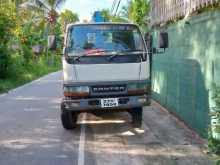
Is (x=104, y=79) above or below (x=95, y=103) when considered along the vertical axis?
above

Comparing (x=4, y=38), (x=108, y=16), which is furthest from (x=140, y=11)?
(x=4, y=38)

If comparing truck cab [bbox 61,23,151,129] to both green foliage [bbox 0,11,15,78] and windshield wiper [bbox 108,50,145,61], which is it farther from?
green foliage [bbox 0,11,15,78]

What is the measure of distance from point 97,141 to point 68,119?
4.38 feet

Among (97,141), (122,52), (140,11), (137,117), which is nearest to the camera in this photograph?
(97,141)

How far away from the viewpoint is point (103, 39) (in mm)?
10148

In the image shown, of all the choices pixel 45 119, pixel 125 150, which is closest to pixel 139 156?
pixel 125 150

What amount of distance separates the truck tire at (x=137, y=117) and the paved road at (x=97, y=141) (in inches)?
6.4

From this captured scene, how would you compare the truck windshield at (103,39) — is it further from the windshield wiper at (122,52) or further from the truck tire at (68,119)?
the truck tire at (68,119)

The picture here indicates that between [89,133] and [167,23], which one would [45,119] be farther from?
[167,23]

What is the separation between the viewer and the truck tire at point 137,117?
34.5 ft

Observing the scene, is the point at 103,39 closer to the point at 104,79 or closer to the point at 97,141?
the point at 104,79

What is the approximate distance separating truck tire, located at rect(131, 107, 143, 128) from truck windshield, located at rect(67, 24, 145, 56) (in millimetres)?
1408

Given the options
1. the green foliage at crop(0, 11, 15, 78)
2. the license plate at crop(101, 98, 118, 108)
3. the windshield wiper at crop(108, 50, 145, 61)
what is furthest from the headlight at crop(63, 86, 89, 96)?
Result: the green foliage at crop(0, 11, 15, 78)

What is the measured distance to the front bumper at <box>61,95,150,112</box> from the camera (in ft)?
31.2
